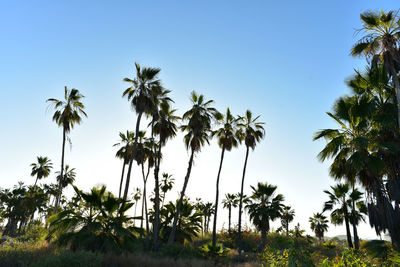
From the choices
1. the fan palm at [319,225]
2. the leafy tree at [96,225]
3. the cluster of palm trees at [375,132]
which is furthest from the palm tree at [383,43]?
the fan palm at [319,225]

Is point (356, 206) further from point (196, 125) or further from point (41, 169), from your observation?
point (41, 169)

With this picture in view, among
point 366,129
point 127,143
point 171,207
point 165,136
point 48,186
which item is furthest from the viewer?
point 48,186

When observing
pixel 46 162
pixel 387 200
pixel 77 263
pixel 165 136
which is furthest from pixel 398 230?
pixel 46 162

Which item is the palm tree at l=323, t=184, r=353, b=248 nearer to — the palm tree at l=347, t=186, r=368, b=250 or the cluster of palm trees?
the palm tree at l=347, t=186, r=368, b=250

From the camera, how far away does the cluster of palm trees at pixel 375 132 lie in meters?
12.8

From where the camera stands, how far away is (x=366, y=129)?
14.4 metres

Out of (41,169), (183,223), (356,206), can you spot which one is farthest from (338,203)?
(41,169)

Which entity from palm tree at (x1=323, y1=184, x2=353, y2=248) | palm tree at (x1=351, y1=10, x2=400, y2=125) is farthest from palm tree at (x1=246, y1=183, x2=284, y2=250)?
palm tree at (x1=351, y1=10, x2=400, y2=125)

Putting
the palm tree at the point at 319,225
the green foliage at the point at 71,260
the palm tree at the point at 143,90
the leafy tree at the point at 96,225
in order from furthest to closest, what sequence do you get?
the palm tree at the point at 319,225 → the palm tree at the point at 143,90 → the leafy tree at the point at 96,225 → the green foliage at the point at 71,260

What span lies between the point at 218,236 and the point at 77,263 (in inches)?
1286

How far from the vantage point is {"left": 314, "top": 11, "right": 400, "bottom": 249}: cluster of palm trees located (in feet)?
42.1

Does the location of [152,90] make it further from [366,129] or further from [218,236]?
[218,236]

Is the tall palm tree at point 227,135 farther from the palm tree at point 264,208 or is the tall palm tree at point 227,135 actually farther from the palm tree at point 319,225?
the palm tree at point 319,225

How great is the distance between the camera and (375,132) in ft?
46.2
